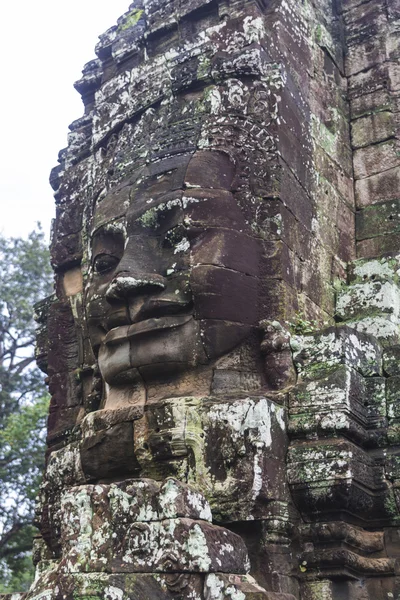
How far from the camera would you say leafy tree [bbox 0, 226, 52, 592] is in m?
18.3

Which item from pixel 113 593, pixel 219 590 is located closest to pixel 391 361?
pixel 219 590

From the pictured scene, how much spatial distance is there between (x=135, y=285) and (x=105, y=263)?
2.41ft

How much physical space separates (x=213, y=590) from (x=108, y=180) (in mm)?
3809

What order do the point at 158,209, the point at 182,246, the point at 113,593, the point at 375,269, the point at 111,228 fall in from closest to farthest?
the point at 113,593
the point at 182,246
the point at 158,209
the point at 111,228
the point at 375,269

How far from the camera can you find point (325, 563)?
17.4 feet

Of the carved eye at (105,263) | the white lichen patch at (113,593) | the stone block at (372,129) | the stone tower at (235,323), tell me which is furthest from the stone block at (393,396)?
the stone block at (372,129)

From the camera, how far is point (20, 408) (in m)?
21.4

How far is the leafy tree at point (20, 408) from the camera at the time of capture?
18281mm

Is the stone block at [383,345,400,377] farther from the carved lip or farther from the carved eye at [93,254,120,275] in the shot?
the carved eye at [93,254,120,275]

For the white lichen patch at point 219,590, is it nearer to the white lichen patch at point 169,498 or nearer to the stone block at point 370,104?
the white lichen patch at point 169,498

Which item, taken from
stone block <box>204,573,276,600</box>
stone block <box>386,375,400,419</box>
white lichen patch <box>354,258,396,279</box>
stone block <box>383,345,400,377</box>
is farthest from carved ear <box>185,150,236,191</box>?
stone block <box>204,573,276,600</box>

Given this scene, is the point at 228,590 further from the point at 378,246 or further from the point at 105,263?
the point at 378,246

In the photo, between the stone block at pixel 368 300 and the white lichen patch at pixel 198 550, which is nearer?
the white lichen patch at pixel 198 550

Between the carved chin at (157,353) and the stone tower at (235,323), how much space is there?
15mm
